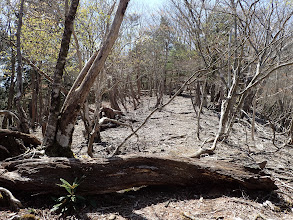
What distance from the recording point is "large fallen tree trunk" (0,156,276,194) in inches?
113

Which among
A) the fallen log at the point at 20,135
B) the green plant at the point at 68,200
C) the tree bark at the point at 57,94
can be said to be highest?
the tree bark at the point at 57,94

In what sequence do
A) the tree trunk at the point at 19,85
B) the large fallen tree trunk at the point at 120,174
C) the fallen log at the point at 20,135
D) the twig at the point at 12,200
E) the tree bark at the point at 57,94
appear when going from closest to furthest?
1. the twig at the point at 12,200
2. the large fallen tree trunk at the point at 120,174
3. the tree bark at the point at 57,94
4. the fallen log at the point at 20,135
5. the tree trunk at the point at 19,85

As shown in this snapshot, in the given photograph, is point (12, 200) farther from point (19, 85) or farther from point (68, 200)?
point (19, 85)

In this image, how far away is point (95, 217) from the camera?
2.69 m

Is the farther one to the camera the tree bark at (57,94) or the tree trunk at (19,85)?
the tree trunk at (19,85)

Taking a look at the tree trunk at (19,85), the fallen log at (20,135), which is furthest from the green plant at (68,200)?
the tree trunk at (19,85)

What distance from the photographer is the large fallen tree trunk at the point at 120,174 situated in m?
2.87

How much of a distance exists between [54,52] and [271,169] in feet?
25.9

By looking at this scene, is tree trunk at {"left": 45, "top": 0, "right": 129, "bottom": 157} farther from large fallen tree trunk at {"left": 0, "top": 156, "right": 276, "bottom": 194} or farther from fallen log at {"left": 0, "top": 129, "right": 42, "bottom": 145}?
fallen log at {"left": 0, "top": 129, "right": 42, "bottom": 145}

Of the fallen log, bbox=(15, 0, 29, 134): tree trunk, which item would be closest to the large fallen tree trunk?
the fallen log

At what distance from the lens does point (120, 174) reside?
3152 millimetres

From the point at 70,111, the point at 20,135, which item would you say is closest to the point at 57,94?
the point at 70,111

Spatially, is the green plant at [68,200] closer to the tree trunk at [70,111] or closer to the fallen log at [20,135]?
the tree trunk at [70,111]

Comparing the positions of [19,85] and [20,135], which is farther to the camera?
[19,85]
